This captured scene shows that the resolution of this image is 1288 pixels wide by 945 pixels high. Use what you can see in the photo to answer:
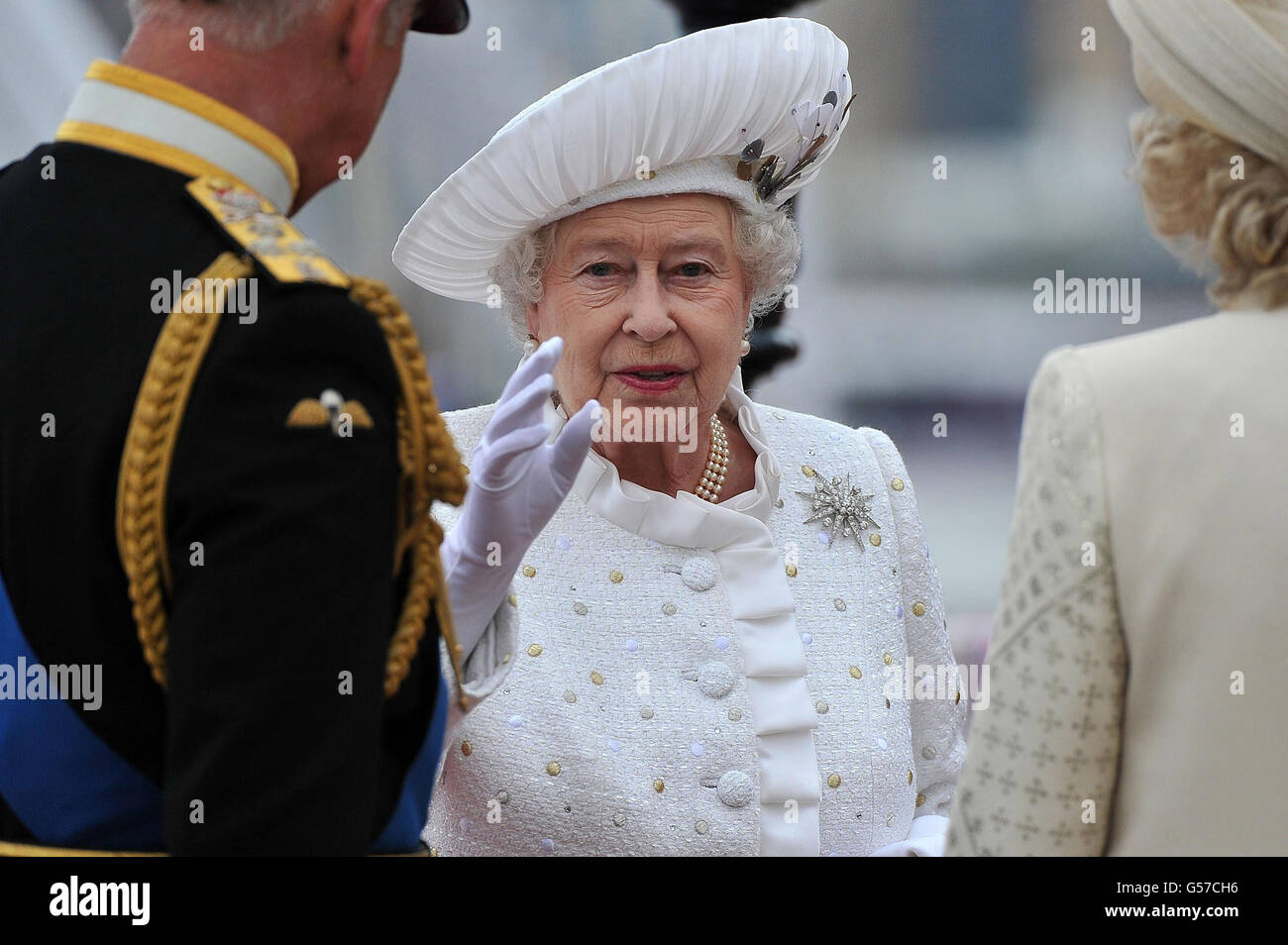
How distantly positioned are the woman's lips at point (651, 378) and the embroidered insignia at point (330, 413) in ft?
4.76

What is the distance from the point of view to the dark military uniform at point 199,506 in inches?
54.1

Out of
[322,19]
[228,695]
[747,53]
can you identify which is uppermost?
[747,53]

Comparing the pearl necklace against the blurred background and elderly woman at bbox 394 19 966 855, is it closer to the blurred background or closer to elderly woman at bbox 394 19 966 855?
elderly woman at bbox 394 19 966 855

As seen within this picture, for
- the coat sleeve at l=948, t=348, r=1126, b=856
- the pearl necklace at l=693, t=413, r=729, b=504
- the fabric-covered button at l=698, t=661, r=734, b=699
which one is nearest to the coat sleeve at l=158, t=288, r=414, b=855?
the coat sleeve at l=948, t=348, r=1126, b=856

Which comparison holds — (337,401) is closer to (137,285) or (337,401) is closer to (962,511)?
(137,285)

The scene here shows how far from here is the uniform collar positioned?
1561 millimetres

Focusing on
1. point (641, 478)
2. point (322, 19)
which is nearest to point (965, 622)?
point (641, 478)

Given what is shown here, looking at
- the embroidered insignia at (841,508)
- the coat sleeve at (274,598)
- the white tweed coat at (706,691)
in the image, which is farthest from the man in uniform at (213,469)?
the embroidered insignia at (841,508)

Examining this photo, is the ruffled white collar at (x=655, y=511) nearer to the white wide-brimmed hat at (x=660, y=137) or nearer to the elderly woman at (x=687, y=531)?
the elderly woman at (x=687, y=531)

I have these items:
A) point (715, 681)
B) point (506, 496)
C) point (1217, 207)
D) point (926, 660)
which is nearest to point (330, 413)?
point (506, 496)

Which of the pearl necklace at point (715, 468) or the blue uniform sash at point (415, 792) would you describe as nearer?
the blue uniform sash at point (415, 792)

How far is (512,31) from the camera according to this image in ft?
16.0

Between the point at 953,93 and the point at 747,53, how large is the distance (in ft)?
8.29

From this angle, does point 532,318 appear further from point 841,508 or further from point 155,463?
point 155,463
